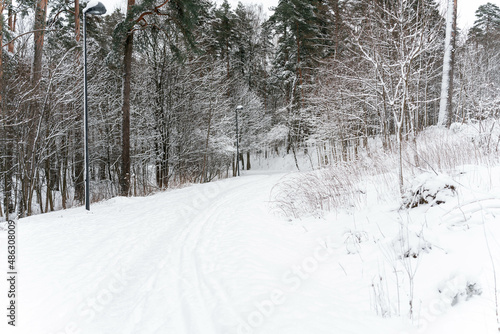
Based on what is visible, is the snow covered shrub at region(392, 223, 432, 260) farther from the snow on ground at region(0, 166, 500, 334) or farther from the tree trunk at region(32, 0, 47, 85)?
the tree trunk at region(32, 0, 47, 85)

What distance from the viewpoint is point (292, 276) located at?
10.5 feet

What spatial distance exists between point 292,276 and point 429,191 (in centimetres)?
217

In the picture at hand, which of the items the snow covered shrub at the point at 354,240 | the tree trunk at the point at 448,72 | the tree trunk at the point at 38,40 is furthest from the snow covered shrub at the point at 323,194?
the tree trunk at the point at 38,40

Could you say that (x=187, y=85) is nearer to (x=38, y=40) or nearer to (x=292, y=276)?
(x=38, y=40)

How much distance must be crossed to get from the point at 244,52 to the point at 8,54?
20492mm

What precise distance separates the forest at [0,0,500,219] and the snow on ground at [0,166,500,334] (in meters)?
1.99

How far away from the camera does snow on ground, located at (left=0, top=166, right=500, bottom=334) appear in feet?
6.86

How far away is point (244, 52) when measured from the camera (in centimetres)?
2717

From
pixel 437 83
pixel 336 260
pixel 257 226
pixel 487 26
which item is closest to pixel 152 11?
pixel 257 226

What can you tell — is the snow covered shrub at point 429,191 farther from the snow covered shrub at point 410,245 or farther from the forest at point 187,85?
the forest at point 187,85

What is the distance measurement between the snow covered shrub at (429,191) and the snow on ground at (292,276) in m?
0.08

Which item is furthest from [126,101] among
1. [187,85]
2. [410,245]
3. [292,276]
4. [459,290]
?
[459,290]

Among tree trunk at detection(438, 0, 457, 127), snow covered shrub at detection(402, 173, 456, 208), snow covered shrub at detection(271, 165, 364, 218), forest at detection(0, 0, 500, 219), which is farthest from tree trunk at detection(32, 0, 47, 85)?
tree trunk at detection(438, 0, 457, 127)

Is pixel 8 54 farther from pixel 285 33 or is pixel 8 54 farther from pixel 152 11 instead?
pixel 285 33
